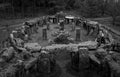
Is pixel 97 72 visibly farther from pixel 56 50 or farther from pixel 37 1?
pixel 37 1

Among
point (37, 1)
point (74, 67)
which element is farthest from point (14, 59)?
point (37, 1)

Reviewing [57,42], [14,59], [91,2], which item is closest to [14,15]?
[91,2]

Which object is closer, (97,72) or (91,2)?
(97,72)

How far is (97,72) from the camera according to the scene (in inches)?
472

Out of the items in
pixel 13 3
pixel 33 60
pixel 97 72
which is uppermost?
pixel 13 3

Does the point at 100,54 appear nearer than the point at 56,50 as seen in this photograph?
Yes

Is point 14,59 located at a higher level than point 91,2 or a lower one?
lower

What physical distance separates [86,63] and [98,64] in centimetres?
88

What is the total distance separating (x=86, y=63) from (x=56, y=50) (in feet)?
15.2

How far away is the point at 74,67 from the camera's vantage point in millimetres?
12773

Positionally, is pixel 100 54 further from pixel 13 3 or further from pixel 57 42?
pixel 13 3

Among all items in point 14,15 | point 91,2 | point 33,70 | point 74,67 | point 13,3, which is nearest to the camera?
point 33,70

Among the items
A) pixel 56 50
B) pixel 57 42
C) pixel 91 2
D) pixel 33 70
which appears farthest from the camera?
pixel 91 2

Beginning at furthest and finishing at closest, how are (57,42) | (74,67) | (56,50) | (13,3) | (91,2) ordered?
(13,3), (91,2), (57,42), (56,50), (74,67)
